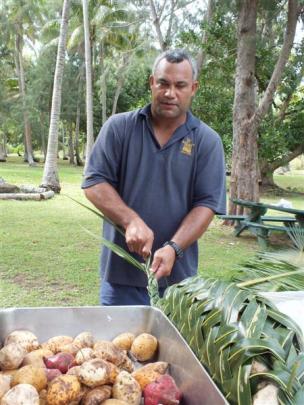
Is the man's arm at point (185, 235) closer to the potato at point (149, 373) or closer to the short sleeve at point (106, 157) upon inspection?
the short sleeve at point (106, 157)

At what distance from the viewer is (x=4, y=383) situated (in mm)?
983

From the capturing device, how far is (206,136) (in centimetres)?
229

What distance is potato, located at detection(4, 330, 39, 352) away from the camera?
1190 millimetres

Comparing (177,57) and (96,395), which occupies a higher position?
(177,57)

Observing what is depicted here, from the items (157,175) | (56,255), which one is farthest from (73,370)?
(56,255)

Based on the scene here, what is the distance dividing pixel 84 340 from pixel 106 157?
1131 millimetres

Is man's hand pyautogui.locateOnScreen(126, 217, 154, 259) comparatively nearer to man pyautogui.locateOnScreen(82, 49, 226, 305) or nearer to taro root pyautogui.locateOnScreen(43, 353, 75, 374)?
man pyautogui.locateOnScreen(82, 49, 226, 305)

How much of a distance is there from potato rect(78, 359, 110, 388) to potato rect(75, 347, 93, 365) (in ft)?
0.21

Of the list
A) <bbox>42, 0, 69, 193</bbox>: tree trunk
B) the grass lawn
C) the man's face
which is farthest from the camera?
<bbox>42, 0, 69, 193</bbox>: tree trunk

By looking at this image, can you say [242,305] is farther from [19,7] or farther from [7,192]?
[19,7]

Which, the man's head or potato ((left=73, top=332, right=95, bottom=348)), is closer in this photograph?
potato ((left=73, top=332, right=95, bottom=348))

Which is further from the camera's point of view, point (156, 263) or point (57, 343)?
point (156, 263)

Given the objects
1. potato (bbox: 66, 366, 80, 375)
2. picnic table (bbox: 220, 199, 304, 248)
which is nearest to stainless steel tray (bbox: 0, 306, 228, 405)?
potato (bbox: 66, 366, 80, 375)

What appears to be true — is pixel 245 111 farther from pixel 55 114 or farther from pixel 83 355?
pixel 83 355
